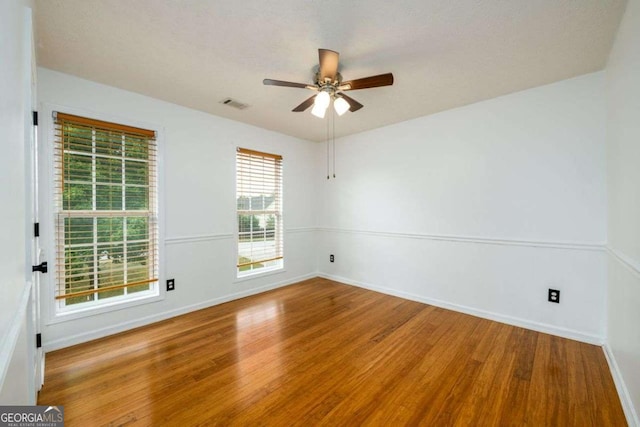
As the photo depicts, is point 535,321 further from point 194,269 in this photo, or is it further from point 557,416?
point 194,269

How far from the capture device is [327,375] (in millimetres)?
2041

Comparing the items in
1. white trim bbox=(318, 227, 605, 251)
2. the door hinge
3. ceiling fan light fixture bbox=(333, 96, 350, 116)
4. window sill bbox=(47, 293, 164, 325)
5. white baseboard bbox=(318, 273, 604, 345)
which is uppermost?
ceiling fan light fixture bbox=(333, 96, 350, 116)

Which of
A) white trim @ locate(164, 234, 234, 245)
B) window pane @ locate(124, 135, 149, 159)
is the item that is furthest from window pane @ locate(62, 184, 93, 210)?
white trim @ locate(164, 234, 234, 245)

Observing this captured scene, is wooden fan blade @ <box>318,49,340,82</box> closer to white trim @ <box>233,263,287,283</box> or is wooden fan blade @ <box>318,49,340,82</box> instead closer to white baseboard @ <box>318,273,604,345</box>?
white trim @ <box>233,263,287,283</box>

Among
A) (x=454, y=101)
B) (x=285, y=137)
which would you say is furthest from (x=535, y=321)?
(x=285, y=137)

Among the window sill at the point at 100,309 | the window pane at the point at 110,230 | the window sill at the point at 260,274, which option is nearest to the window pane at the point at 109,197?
the window pane at the point at 110,230

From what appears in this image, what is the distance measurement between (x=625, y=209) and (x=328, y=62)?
2272 mm

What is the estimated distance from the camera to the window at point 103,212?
2.47 metres

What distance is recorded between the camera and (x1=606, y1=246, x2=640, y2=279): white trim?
148 cm

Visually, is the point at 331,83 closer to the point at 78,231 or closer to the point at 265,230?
the point at 265,230

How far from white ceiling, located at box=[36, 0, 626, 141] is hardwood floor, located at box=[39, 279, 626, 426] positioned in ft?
8.18

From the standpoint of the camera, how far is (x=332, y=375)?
2043 millimetres

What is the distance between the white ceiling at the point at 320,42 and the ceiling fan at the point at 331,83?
169 millimetres

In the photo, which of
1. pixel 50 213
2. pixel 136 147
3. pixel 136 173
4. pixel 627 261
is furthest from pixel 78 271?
pixel 627 261
